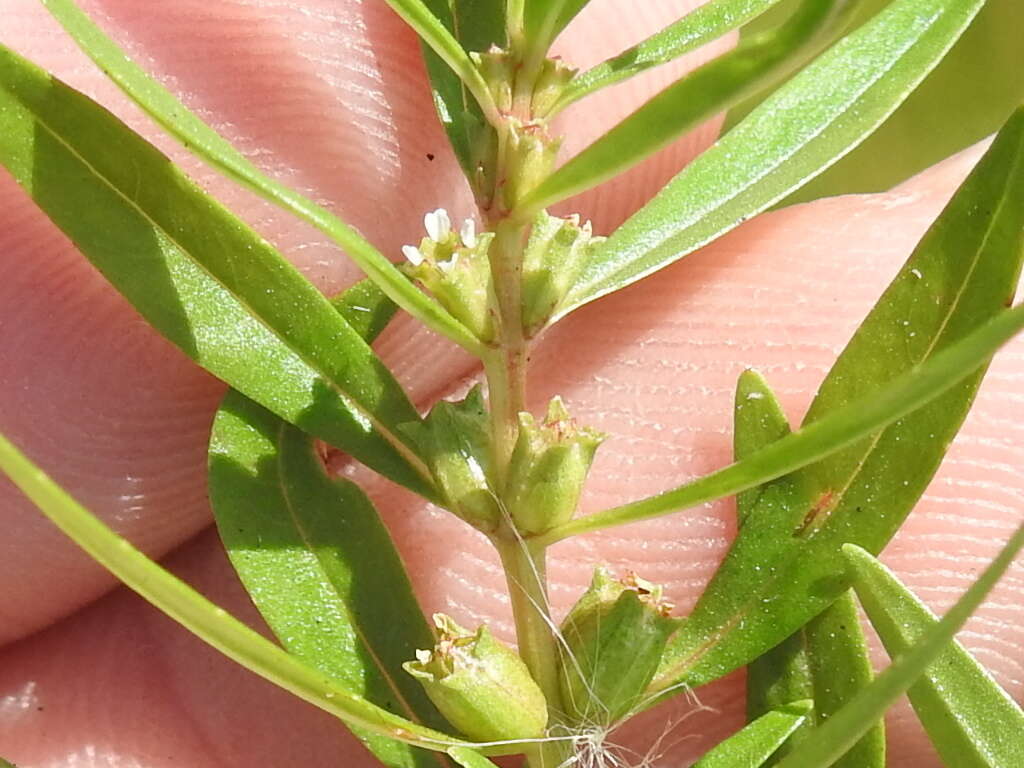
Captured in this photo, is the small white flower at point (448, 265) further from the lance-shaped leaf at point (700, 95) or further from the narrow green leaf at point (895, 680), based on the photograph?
the narrow green leaf at point (895, 680)

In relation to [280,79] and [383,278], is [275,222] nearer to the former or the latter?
[280,79]

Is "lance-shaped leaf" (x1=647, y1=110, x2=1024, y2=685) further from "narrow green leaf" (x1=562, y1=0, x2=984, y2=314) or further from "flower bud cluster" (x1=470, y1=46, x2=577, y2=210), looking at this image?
"flower bud cluster" (x1=470, y1=46, x2=577, y2=210)

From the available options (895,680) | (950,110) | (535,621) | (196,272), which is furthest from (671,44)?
(950,110)

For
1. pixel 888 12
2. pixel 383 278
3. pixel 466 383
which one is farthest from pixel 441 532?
pixel 888 12

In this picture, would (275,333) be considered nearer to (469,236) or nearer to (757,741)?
(469,236)

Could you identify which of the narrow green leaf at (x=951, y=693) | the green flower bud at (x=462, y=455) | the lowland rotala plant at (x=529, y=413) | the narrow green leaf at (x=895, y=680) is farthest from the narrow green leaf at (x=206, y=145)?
the narrow green leaf at (x=951, y=693)

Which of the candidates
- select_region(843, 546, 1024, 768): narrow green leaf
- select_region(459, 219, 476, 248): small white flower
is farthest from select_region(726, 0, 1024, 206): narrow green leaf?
select_region(459, 219, 476, 248): small white flower
